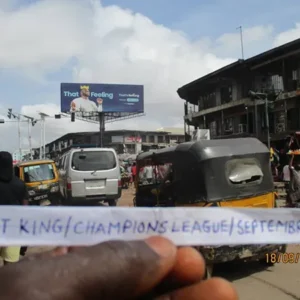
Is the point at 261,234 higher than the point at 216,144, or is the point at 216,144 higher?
the point at 216,144

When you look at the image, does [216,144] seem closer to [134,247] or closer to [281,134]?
[134,247]

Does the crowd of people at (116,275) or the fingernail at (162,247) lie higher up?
the fingernail at (162,247)

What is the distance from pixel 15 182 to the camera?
545cm

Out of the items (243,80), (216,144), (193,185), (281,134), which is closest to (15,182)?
(193,185)

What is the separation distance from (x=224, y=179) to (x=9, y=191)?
304cm

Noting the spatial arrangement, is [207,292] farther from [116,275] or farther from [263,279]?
[263,279]

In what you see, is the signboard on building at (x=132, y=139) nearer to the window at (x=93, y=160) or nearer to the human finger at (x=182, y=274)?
the window at (x=93, y=160)

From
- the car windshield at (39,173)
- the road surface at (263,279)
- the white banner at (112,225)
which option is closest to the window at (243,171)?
the road surface at (263,279)

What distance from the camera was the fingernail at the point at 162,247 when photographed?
114 cm

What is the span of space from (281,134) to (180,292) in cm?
2885

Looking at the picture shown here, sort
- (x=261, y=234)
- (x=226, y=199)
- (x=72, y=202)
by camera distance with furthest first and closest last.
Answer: (x=72, y=202) < (x=226, y=199) < (x=261, y=234)

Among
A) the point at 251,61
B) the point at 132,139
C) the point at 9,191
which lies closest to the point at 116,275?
the point at 9,191
